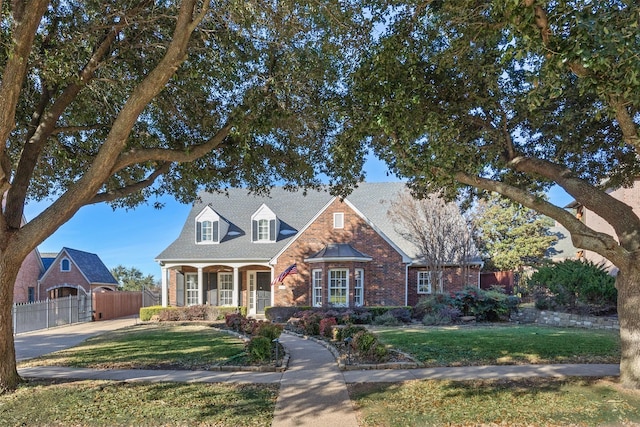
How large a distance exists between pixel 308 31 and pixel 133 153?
3.96m

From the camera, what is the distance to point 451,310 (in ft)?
61.6

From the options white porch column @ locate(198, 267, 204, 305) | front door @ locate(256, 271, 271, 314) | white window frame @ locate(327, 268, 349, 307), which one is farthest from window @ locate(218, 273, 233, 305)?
white window frame @ locate(327, 268, 349, 307)

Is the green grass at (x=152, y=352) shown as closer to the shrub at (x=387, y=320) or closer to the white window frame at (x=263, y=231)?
the shrub at (x=387, y=320)

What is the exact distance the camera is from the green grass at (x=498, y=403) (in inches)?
235

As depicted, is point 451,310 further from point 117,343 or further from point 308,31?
point 308,31

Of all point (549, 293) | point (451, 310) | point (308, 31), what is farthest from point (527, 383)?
point (549, 293)

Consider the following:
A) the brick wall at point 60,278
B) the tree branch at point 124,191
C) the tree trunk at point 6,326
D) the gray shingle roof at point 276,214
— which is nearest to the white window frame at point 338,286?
the gray shingle roof at point 276,214

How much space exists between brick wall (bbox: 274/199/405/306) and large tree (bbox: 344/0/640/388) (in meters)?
11.6

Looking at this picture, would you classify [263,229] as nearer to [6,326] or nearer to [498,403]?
[6,326]

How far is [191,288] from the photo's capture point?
25578mm

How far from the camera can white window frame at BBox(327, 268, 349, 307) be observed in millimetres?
21562

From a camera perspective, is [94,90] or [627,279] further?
[94,90]

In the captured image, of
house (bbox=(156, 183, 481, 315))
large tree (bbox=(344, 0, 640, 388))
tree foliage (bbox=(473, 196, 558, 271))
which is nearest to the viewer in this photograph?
large tree (bbox=(344, 0, 640, 388))

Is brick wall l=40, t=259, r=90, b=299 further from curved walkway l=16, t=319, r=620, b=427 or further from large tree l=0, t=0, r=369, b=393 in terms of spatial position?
curved walkway l=16, t=319, r=620, b=427
